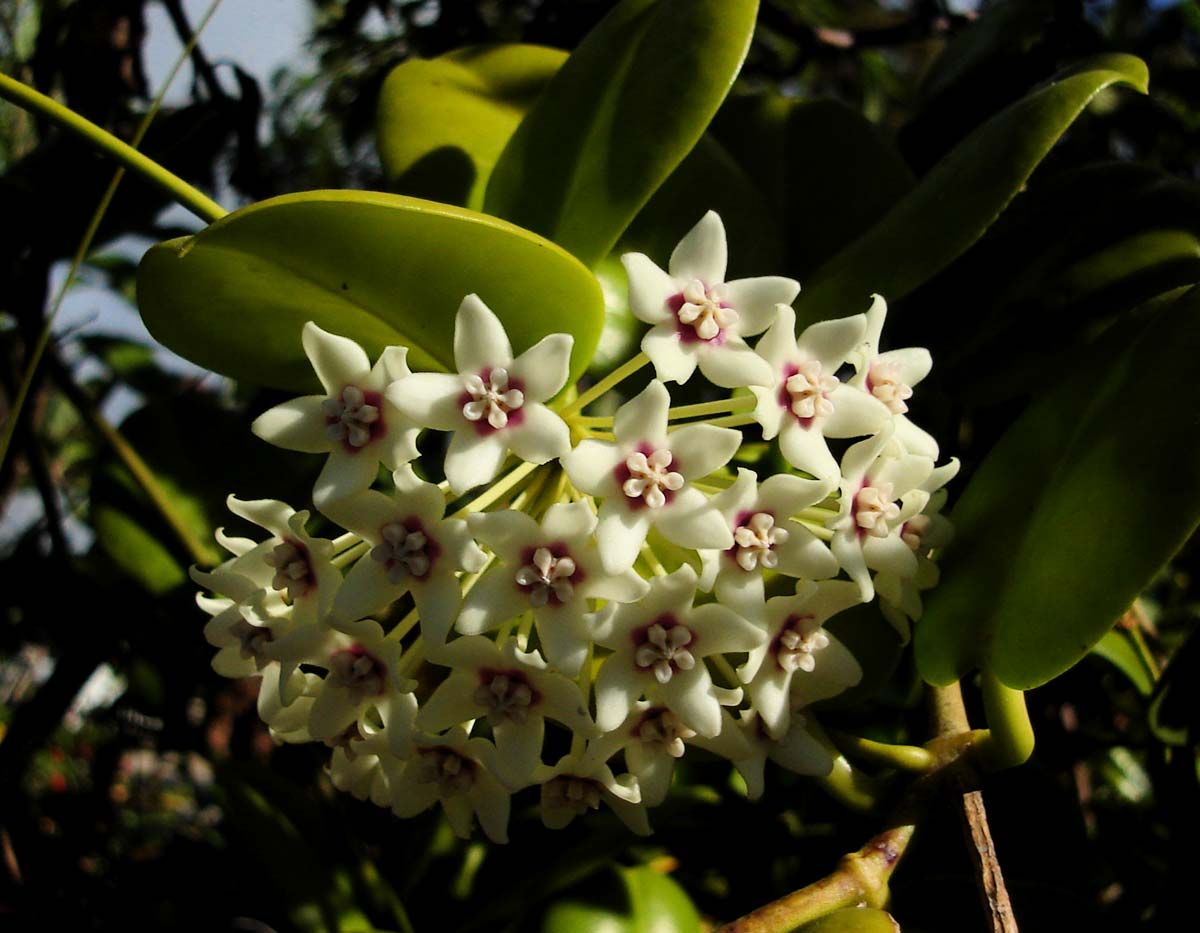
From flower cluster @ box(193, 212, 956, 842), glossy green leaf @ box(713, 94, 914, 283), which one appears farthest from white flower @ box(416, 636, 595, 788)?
glossy green leaf @ box(713, 94, 914, 283)

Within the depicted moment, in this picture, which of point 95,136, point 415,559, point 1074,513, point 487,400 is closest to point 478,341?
point 487,400

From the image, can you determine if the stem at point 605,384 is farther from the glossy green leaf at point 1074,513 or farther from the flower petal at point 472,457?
the glossy green leaf at point 1074,513

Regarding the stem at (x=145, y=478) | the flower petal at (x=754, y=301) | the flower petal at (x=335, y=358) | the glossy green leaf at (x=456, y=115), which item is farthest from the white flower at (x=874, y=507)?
the stem at (x=145, y=478)

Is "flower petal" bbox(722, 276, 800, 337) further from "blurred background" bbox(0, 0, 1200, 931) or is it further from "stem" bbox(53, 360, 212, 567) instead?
"stem" bbox(53, 360, 212, 567)

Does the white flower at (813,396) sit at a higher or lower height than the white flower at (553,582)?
higher

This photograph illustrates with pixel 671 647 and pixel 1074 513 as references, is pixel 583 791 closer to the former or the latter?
pixel 671 647

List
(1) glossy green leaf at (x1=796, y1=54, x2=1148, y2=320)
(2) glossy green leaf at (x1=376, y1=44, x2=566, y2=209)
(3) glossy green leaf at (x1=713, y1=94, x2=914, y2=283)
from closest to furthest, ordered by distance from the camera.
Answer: (1) glossy green leaf at (x1=796, y1=54, x2=1148, y2=320) < (2) glossy green leaf at (x1=376, y1=44, x2=566, y2=209) < (3) glossy green leaf at (x1=713, y1=94, x2=914, y2=283)

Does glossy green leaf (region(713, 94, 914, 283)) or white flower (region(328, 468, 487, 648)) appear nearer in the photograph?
white flower (region(328, 468, 487, 648))
